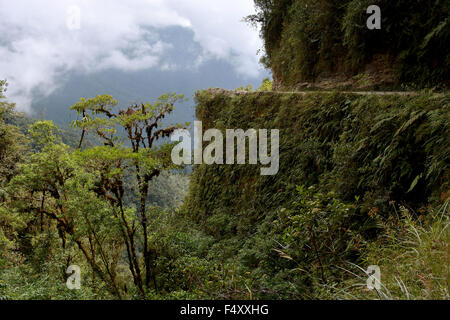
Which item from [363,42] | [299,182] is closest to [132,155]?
[299,182]

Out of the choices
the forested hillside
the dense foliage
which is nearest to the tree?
the forested hillside

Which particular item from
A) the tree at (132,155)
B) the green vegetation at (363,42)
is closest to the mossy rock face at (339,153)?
the green vegetation at (363,42)

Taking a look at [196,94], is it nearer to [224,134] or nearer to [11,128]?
[224,134]

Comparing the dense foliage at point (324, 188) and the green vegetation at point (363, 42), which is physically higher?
the green vegetation at point (363, 42)

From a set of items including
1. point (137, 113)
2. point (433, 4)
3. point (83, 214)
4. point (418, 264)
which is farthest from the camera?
point (83, 214)

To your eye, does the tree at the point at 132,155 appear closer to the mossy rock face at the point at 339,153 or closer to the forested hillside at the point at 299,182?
the forested hillside at the point at 299,182

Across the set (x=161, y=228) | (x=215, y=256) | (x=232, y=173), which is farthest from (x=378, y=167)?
(x=161, y=228)

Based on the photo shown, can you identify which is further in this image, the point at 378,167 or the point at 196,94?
the point at 196,94

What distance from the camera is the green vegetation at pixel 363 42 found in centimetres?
641

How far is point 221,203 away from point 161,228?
2.00 meters

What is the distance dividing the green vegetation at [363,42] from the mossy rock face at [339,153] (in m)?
2.10

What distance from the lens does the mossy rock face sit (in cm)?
385

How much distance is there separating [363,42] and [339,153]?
4.70 meters
